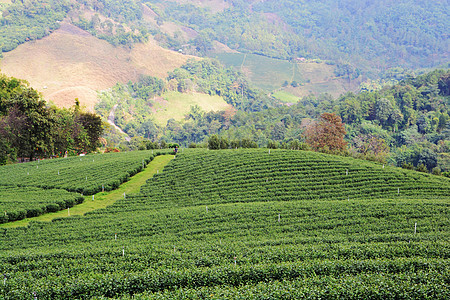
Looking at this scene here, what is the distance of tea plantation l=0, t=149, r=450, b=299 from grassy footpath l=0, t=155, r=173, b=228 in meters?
1.71

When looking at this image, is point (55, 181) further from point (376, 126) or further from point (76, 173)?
point (376, 126)

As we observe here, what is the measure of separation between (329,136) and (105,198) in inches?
1798

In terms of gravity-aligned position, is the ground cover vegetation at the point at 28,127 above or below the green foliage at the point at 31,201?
above

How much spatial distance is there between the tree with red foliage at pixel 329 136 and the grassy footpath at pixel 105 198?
32341 mm

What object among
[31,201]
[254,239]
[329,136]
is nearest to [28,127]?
[31,201]

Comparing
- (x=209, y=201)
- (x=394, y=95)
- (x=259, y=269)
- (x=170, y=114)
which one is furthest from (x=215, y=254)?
(x=170, y=114)

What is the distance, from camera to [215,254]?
2247 centimetres

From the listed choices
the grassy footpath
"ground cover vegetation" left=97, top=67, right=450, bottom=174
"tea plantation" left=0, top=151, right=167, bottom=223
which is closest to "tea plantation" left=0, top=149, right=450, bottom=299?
the grassy footpath

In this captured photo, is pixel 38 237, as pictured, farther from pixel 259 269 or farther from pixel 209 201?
pixel 259 269

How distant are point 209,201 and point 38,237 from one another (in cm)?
1621

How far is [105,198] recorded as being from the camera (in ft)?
126

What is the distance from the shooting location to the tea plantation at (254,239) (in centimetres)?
1814

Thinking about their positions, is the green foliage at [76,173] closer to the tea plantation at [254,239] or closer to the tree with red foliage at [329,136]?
the tea plantation at [254,239]

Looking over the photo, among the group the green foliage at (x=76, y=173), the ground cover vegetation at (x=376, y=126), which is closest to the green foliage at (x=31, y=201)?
the green foliage at (x=76, y=173)
